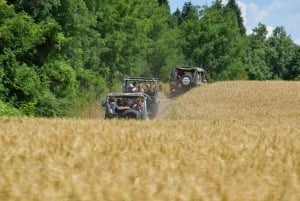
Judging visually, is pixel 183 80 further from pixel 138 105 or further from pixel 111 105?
pixel 111 105

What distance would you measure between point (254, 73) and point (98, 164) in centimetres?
10822

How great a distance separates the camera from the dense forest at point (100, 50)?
27719 mm

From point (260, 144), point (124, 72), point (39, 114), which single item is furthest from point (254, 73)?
point (260, 144)

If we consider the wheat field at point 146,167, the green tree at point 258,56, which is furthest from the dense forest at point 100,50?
the wheat field at point 146,167

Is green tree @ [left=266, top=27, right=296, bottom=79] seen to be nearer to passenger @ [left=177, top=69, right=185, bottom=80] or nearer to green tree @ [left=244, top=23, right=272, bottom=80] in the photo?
green tree @ [left=244, top=23, right=272, bottom=80]

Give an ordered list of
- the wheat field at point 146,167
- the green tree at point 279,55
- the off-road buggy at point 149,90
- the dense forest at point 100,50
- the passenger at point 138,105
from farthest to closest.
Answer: the green tree at point 279,55, the off-road buggy at point 149,90, the dense forest at point 100,50, the passenger at point 138,105, the wheat field at point 146,167

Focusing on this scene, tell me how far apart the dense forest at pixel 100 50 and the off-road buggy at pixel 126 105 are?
138 inches

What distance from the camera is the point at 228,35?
91.6 m

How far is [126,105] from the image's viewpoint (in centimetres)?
2489

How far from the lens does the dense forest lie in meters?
27.7

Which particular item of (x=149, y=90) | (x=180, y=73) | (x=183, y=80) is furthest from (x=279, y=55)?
(x=149, y=90)

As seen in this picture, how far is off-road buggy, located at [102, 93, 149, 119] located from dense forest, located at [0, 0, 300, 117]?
3.51 m

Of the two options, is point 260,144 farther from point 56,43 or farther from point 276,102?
point 276,102

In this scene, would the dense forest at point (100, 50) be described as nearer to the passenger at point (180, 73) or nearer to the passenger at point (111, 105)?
the passenger at point (111, 105)
